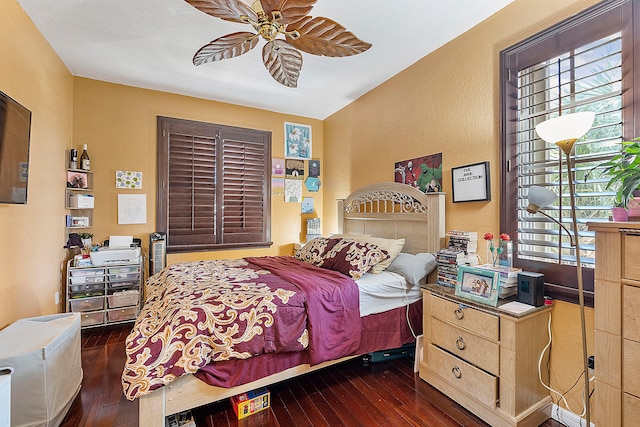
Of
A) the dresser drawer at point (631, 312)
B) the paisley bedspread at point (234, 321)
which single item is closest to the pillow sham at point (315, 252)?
the paisley bedspread at point (234, 321)

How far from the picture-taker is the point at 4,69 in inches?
76.4

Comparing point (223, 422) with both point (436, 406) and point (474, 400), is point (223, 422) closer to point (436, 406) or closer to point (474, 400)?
point (436, 406)

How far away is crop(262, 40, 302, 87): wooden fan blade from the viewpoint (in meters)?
2.02

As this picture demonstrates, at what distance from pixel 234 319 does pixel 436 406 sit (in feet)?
4.69

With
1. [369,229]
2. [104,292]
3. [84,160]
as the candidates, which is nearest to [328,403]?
[369,229]

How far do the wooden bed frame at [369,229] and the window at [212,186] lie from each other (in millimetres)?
1269

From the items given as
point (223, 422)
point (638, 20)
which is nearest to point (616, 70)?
point (638, 20)

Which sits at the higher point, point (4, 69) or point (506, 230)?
point (4, 69)

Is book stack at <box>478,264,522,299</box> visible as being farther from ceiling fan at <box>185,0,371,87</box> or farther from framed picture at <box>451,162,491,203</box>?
ceiling fan at <box>185,0,371,87</box>

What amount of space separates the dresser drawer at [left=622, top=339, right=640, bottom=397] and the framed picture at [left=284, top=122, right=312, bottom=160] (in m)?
3.96

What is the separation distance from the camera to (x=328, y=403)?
195cm

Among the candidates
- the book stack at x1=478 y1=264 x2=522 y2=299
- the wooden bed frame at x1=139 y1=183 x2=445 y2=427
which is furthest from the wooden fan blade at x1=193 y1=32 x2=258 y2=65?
the book stack at x1=478 y1=264 x2=522 y2=299

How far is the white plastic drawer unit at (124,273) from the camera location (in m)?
3.12

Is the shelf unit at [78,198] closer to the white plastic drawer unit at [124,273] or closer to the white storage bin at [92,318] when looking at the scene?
the white plastic drawer unit at [124,273]
